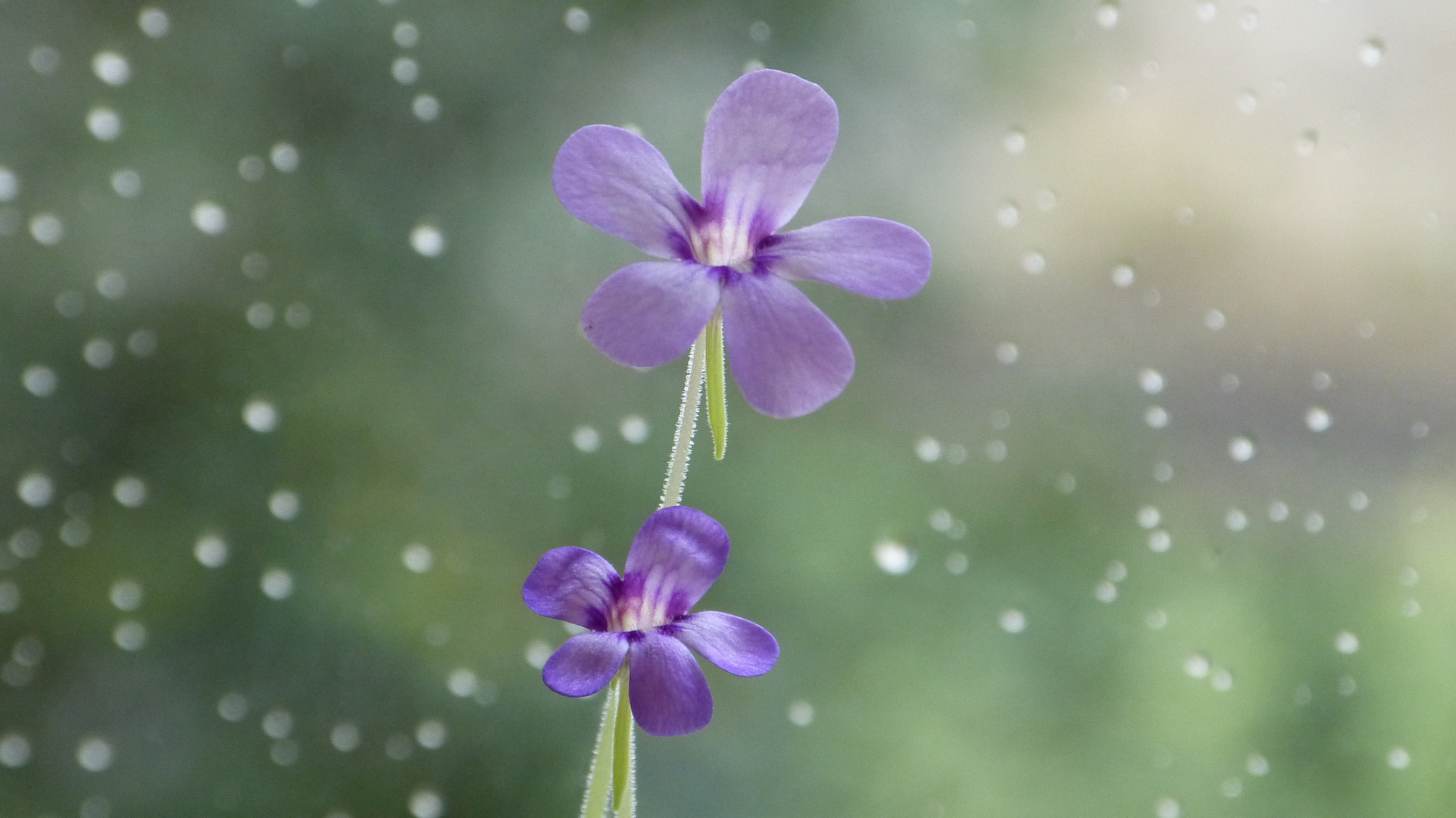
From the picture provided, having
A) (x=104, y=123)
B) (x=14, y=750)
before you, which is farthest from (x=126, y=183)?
(x=14, y=750)

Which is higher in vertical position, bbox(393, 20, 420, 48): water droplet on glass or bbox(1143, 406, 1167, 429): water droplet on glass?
bbox(393, 20, 420, 48): water droplet on glass

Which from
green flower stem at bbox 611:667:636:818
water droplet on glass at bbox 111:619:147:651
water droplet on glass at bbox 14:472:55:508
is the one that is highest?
water droplet on glass at bbox 14:472:55:508

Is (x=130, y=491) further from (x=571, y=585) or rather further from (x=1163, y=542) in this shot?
(x=1163, y=542)

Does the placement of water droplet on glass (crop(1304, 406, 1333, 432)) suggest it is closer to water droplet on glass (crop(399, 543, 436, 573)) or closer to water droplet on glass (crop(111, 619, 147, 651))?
water droplet on glass (crop(399, 543, 436, 573))

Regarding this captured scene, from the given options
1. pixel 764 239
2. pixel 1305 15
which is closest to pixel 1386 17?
pixel 1305 15

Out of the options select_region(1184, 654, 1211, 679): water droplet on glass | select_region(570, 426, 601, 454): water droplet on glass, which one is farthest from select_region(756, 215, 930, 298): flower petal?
select_region(1184, 654, 1211, 679): water droplet on glass

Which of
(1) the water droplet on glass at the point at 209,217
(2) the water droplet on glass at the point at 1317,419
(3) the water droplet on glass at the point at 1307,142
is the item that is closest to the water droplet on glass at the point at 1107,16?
(3) the water droplet on glass at the point at 1307,142

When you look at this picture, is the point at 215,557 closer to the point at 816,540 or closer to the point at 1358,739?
the point at 816,540
